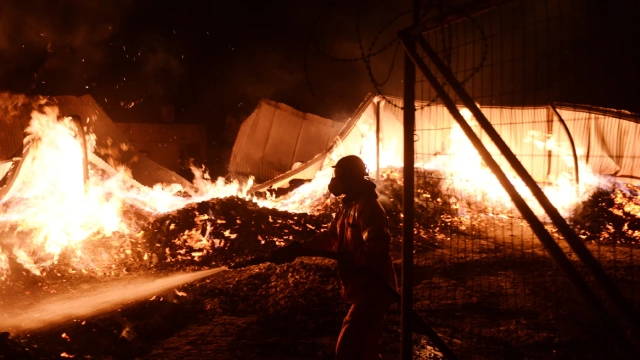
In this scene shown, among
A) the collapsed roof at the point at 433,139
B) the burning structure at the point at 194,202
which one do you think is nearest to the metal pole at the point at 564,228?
the burning structure at the point at 194,202

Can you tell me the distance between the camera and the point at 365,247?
3.63 m

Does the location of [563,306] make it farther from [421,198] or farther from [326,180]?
[326,180]

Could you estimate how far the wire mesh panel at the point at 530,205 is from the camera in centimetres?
477

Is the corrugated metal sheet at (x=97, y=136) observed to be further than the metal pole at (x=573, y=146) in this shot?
No

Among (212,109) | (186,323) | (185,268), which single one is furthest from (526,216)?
(212,109)

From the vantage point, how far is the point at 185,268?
29.9ft

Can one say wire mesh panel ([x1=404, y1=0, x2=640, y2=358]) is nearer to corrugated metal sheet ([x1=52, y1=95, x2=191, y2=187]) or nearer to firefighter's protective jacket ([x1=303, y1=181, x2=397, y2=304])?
firefighter's protective jacket ([x1=303, y1=181, x2=397, y2=304])

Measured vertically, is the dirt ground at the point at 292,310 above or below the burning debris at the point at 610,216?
below

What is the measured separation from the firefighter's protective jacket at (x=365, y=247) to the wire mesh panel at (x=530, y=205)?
1.95 ft

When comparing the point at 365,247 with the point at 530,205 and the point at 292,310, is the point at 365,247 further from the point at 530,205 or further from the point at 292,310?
the point at 530,205

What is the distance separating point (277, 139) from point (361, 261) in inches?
531

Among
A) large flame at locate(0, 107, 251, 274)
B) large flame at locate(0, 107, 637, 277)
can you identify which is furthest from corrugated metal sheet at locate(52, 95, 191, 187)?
large flame at locate(0, 107, 251, 274)

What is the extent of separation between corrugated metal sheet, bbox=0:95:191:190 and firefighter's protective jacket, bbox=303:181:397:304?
10.3 metres

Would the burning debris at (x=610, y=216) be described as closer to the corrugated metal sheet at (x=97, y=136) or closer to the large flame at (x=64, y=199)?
the large flame at (x=64, y=199)
